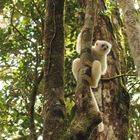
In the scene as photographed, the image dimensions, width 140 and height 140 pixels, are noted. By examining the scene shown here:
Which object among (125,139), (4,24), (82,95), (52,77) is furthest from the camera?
(4,24)

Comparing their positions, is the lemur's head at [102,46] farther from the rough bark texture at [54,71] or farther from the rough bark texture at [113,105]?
the rough bark texture at [54,71]

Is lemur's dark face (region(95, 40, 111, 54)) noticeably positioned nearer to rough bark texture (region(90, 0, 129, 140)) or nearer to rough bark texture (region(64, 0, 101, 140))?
rough bark texture (region(90, 0, 129, 140))

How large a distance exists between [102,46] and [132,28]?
447mm

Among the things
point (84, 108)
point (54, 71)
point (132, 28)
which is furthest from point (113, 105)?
point (84, 108)

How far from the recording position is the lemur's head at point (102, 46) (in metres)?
4.40

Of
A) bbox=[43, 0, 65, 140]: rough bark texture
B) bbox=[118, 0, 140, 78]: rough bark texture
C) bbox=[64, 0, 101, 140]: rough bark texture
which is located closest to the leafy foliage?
bbox=[118, 0, 140, 78]: rough bark texture

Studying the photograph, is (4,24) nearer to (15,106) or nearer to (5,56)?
(5,56)

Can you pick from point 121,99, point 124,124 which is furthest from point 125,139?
point 121,99

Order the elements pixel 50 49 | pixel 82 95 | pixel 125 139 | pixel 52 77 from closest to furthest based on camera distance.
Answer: pixel 82 95
pixel 52 77
pixel 50 49
pixel 125 139

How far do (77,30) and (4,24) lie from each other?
6.63ft

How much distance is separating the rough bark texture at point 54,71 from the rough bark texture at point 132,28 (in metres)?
1.10

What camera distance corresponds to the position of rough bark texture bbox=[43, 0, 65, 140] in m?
2.43

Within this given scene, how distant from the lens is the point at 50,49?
2.96 metres

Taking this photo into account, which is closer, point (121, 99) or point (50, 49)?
point (50, 49)
